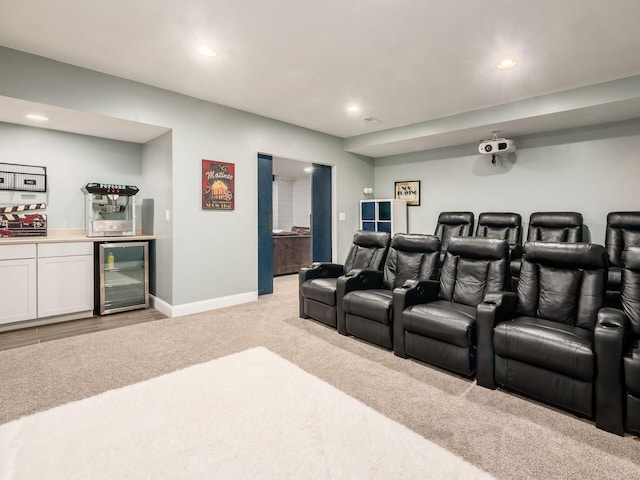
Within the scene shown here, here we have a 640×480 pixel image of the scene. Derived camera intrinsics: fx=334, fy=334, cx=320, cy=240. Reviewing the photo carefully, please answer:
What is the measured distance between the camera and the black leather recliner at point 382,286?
310 cm

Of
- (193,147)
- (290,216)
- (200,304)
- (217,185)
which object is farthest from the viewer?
(290,216)

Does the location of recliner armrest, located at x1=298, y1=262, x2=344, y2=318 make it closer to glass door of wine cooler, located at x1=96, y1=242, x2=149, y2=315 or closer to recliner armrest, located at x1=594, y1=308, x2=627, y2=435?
glass door of wine cooler, located at x1=96, y1=242, x2=149, y2=315

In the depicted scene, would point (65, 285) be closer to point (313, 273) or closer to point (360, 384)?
point (313, 273)

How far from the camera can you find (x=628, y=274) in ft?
7.61

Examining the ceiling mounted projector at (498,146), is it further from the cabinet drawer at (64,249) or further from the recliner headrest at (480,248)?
the cabinet drawer at (64,249)

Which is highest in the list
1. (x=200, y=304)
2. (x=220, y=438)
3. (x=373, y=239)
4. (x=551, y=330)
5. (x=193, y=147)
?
(x=193, y=147)

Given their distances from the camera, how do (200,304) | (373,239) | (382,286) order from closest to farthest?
1. (382,286)
2. (373,239)
3. (200,304)

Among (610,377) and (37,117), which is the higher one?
(37,117)

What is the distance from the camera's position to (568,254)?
253 cm

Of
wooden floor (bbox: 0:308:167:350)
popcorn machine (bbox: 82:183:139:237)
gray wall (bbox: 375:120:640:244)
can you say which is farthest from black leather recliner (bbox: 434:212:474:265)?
popcorn machine (bbox: 82:183:139:237)

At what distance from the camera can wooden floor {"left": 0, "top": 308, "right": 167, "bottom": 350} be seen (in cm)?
333

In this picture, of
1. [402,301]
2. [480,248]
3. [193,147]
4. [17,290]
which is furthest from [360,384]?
[17,290]

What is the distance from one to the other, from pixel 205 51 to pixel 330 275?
2.73 metres

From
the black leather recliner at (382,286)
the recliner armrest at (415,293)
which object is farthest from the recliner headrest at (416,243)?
the recliner armrest at (415,293)
